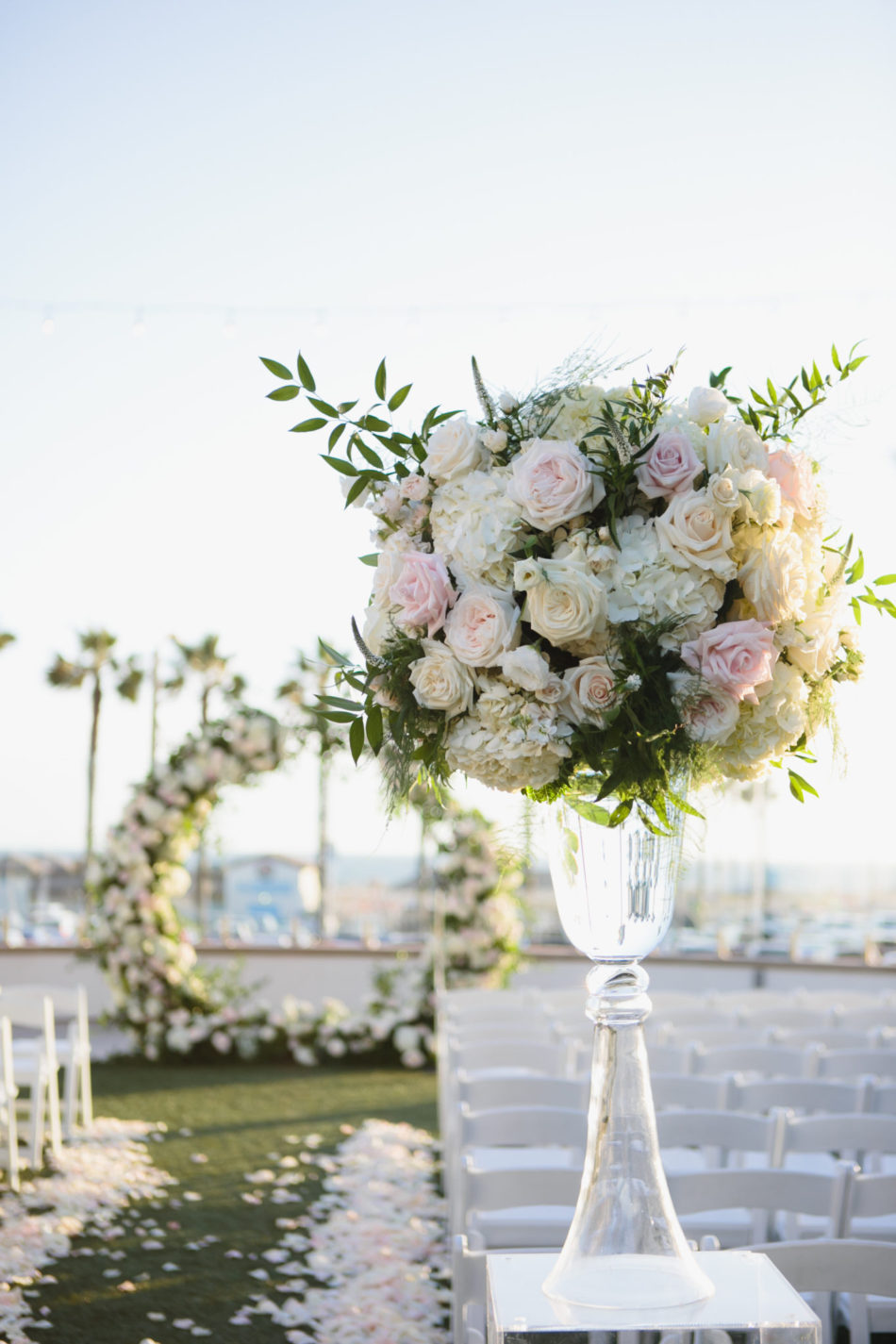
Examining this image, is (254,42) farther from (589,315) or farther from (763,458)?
(763,458)

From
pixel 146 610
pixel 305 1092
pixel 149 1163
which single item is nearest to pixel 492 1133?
pixel 149 1163

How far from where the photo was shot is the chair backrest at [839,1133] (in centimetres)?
337

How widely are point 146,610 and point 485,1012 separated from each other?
1165 centimetres

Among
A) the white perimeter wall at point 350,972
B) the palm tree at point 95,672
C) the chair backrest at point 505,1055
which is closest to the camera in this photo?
the chair backrest at point 505,1055

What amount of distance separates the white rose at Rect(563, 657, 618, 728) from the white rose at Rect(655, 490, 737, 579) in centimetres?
16

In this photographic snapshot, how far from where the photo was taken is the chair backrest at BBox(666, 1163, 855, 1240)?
2.70 metres

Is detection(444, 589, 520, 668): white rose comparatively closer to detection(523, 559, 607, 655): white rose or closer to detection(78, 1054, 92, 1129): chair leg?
detection(523, 559, 607, 655): white rose

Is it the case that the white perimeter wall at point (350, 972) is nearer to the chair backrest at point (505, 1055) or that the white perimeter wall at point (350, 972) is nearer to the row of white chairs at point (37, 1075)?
the row of white chairs at point (37, 1075)

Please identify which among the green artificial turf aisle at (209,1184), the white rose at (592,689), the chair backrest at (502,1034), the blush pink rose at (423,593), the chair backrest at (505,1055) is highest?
the blush pink rose at (423,593)

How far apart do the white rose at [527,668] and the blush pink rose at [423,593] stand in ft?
0.38

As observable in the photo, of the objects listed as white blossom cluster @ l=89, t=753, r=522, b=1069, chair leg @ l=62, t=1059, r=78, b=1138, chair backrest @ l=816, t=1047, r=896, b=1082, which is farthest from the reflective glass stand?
white blossom cluster @ l=89, t=753, r=522, b=1069

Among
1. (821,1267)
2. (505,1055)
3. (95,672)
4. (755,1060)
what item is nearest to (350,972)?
(505,1055)

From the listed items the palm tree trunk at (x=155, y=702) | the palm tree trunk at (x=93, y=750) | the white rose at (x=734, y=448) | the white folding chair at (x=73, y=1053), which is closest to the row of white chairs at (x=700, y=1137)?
the white rose at (x=734, y=448)

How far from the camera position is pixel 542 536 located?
5.00 feet
